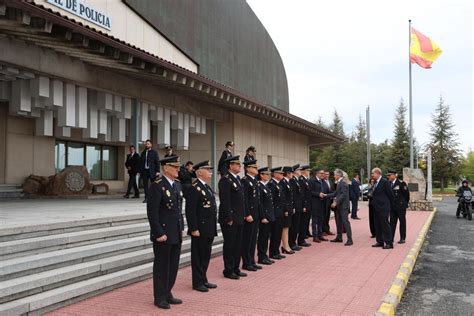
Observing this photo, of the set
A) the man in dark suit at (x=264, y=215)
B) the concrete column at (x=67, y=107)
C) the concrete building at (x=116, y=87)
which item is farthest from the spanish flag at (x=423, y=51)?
the concrete column at (x=67, y=107)

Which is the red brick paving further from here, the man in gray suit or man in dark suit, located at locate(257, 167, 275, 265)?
the man in gray suit

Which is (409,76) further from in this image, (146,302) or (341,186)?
(146,302)

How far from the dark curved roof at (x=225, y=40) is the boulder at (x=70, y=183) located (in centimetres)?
608

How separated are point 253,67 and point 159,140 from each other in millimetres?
13919

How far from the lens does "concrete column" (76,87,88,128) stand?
11.9m

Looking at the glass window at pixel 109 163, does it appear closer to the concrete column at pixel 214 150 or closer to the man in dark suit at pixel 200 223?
the concrete column at pixel 214 150

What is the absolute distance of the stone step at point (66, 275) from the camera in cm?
495

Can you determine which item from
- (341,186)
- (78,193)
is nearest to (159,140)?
(78,193)

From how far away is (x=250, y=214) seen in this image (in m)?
7.73

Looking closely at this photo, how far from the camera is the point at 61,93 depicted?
36.9 ft

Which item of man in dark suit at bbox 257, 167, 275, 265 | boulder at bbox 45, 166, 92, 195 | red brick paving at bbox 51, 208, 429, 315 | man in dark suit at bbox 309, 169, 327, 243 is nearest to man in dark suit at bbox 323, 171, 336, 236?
man in dark suit at bbox 309, 169, 327, 243

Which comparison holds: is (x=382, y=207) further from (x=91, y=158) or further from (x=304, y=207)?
(x=91, y=158)

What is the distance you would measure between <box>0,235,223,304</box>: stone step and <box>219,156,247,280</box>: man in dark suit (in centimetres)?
131

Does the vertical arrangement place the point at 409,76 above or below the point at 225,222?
above
